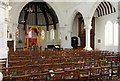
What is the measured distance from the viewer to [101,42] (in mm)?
21219

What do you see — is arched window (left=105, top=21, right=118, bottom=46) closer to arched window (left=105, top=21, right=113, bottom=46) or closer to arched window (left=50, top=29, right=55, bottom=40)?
arched window (left=105, top=21, right=113, bottom=46)

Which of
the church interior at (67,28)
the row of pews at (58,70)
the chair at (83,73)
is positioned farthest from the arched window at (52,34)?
the chair at (83,73)

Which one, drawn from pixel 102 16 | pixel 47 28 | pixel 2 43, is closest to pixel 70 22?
pixel 102 16

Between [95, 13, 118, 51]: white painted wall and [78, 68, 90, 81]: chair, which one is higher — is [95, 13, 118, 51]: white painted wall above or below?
above

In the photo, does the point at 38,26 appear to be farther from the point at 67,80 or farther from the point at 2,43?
the point at 67,80

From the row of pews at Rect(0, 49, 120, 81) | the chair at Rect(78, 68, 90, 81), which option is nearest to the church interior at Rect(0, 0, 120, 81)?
the row of pews at Rect(0, 49, 120, 81)

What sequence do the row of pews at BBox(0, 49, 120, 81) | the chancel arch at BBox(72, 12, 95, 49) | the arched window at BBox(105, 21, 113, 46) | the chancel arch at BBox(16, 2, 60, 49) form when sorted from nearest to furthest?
1. the row of pews at BBox(0, 49, 120, 81)
2. the arched window at BBox(105, 21, 113, 46)
3. the chancel arch at BBox(72, 12, 95, 49)
4. the chancel arch at BBox(16, 2, 60, 49)

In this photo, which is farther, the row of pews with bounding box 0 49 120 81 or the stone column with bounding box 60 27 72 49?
the stone column with bounding box 60 27 72 49

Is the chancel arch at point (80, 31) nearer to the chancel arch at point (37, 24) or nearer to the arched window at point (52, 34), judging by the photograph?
the chancel arch at point (37, 24)

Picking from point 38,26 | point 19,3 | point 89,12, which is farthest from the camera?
point 38,26

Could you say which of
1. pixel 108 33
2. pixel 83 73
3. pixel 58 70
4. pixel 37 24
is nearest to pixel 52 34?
pixel 37 24

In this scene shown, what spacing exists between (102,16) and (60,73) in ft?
61.7

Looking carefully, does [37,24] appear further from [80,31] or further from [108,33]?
[108,33]

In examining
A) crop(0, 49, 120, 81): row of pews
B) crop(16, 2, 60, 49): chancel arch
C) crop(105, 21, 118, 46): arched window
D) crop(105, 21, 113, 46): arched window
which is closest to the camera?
crop(0, 49, 120, 81): row of pews
